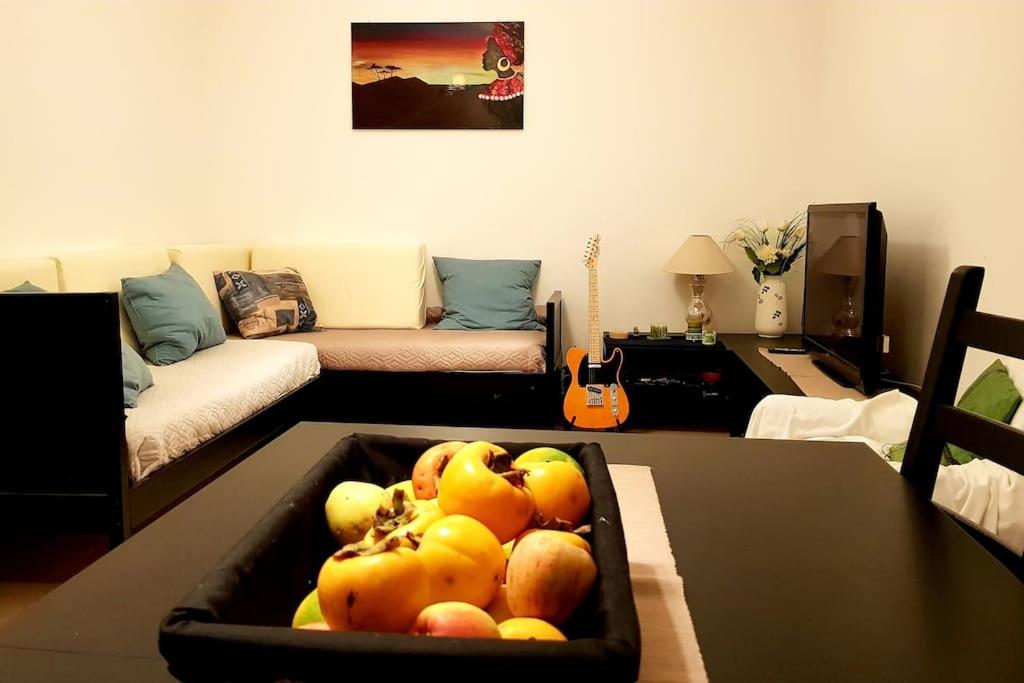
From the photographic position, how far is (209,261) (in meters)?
3.83

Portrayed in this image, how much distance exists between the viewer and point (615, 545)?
56 cm

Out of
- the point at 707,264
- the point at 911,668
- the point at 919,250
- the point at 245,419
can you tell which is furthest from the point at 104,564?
the point at 707,264

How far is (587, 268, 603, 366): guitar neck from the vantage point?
3721 mm

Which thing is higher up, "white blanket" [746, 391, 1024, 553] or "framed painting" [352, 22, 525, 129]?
"framed painting" [352, 22, 525, 129]

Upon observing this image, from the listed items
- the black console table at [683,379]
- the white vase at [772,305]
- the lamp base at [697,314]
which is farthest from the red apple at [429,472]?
the white vase at [772,305]

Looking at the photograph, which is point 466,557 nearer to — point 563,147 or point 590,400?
point 590,400

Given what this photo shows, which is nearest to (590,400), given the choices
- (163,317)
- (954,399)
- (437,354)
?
(437,354)

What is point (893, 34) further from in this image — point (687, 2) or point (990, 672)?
point (990, 672)

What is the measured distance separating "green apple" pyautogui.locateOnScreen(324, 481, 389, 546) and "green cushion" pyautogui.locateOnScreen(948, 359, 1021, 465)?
1.59 m

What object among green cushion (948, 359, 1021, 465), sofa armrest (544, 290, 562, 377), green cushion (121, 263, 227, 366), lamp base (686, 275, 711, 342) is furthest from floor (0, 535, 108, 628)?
lamp base (686, 275, 711, 342)

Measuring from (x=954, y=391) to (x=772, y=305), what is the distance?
3.11 m

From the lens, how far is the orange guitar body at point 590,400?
3.63 meters

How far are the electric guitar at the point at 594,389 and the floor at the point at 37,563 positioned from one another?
197 centimetres

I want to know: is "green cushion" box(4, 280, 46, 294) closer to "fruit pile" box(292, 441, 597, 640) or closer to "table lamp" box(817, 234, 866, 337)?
"fruit pile" box(292, 441, 597, 640)
